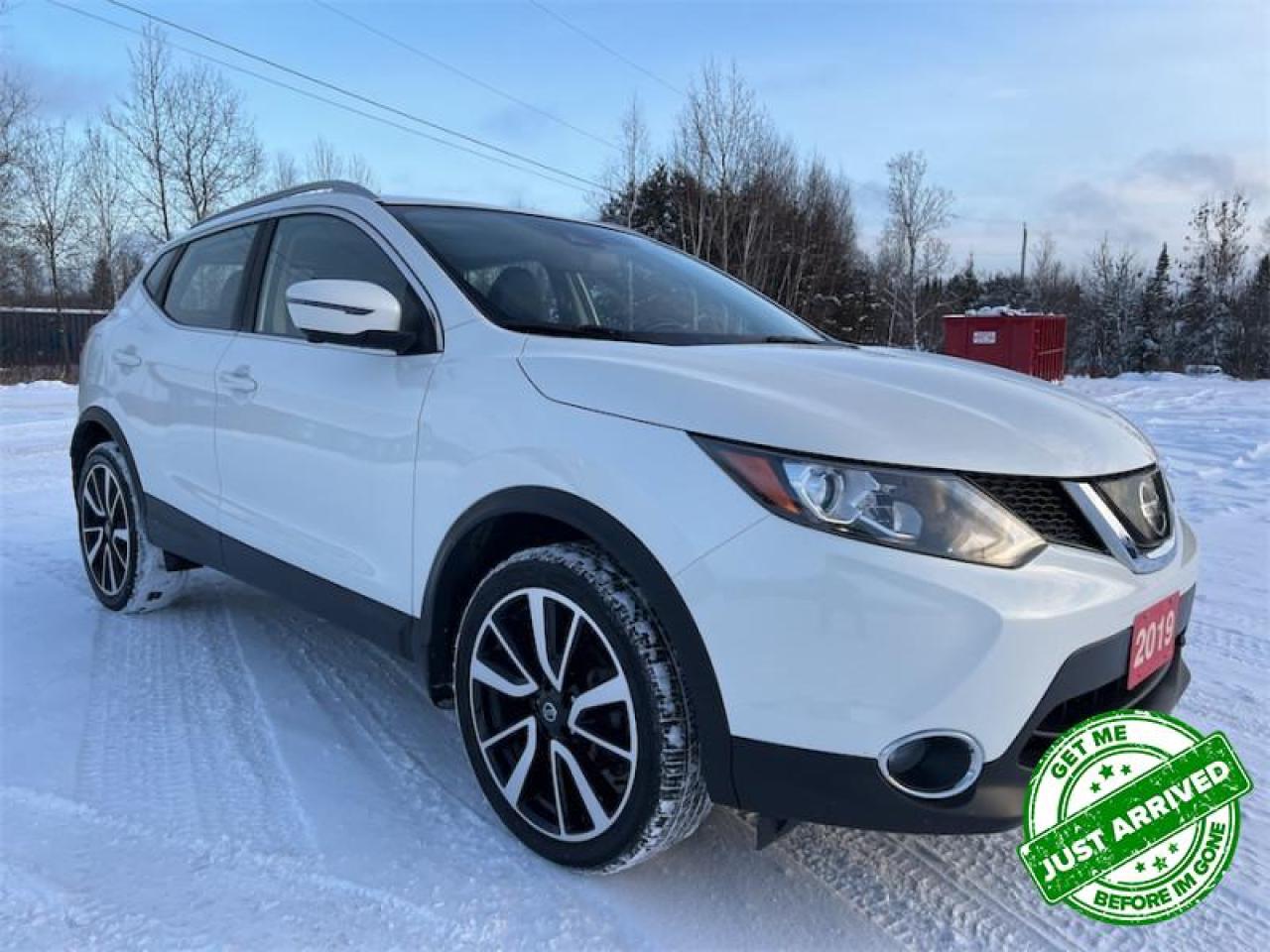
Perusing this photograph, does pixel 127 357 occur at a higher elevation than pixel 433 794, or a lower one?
higher

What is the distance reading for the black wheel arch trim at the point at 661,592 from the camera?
1770 millimetres

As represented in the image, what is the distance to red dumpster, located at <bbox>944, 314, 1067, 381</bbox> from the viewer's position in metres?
17.2

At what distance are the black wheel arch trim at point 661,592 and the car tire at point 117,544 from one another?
2.35 meters

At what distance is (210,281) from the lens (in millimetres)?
3580

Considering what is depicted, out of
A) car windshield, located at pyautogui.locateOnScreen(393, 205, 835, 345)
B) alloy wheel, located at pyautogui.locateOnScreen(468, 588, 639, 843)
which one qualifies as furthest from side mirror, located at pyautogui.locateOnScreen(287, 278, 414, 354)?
alloy wheel, located at pyautogui.locateOnScreen(468, 588, 639, 843)

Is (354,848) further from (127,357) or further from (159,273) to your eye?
(159,273)

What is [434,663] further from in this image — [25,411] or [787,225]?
[787,225]

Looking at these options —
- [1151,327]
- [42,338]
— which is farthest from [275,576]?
[1151,327]

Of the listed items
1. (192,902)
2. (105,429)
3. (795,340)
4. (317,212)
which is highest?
(317,212)

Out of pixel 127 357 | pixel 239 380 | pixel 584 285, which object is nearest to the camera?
pixel 584 285

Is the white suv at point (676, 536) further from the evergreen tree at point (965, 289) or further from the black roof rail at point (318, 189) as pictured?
the evergreen tree at point (965, 289)

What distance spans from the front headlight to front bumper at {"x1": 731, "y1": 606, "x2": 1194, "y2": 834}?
27 cm

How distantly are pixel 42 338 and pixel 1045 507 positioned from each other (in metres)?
29.4

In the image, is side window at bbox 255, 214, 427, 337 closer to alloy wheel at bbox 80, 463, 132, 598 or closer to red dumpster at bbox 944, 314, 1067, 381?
alloy wheel at bbox 80, 463, 132, 598
